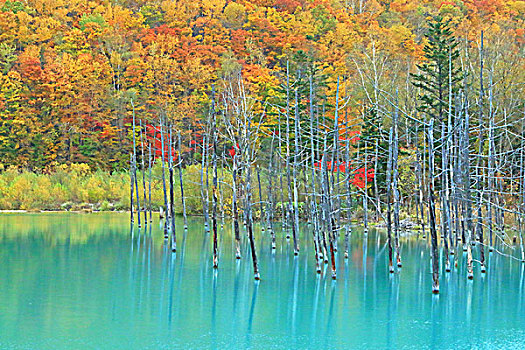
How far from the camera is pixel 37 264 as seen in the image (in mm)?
20125

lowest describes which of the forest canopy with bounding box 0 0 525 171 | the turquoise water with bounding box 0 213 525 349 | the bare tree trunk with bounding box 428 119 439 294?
the turquoise water with bounding box 0 213 525 349

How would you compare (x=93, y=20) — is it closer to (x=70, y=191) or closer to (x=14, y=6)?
(x=14, y=6)

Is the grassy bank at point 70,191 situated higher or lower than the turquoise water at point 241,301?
higher

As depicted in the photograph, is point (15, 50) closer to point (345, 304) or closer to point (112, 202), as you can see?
point (112, 202)

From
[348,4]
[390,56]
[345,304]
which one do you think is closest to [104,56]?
[390,56]

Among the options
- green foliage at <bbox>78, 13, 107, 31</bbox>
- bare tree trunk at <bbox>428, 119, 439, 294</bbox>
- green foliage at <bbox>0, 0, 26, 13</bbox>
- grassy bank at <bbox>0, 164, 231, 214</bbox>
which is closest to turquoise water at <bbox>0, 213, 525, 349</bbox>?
bare tree trunk at <bbox>428, 119, 439, 294</bbox>

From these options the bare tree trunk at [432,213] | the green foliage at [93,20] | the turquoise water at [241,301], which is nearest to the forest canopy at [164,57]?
the green foliage at [93,20]

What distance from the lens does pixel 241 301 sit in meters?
15.4

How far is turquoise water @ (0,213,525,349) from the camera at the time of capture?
12352 millimetres

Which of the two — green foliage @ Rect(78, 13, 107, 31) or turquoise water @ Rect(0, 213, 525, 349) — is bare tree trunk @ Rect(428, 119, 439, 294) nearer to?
turquoise water @ Rect(0, 213, 525, 349)

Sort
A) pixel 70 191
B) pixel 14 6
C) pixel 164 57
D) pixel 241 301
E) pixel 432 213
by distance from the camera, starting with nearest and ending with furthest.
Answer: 1. pixel 432 213
2. pixel 241 301
3. pixel 70 191
4. pixel 164 57
5. pixel 14 6

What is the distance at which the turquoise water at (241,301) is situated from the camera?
40.5ft

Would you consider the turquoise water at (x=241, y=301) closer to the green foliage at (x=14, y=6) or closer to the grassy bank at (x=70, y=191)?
the grassy bank at (x=70, y=191)

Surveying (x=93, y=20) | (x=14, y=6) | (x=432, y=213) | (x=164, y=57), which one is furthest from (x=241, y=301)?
(x=14, y=6)
